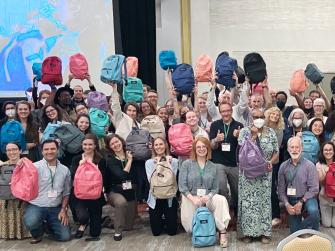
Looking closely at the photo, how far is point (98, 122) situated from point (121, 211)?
994mm

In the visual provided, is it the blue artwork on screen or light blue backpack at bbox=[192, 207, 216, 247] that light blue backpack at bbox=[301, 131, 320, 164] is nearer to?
light blue backpack at bbox=[192, 207, 216, 247]

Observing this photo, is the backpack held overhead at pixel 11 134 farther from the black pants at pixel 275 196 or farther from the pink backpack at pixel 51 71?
the black pants at pixel 275 196

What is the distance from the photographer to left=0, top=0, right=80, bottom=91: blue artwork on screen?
7461 millimetres

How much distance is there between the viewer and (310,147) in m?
4.87

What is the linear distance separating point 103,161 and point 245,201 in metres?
1.48

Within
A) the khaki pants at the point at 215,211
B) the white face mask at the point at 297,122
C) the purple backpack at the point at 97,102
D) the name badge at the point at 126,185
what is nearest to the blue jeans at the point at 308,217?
the khaki pants at the point at 215,211

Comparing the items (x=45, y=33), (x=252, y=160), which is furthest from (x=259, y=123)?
(x=45, y=33)

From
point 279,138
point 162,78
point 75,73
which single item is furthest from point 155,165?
point 162,78

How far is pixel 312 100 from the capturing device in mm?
5965

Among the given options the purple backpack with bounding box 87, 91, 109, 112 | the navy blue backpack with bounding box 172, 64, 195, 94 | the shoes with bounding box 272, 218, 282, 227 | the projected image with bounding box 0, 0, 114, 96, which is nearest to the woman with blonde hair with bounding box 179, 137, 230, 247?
the shoes with bounding box 272, 218, 282, 227

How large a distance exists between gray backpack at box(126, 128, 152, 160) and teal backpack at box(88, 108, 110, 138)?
29 cm

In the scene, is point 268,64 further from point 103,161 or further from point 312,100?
point 103,161

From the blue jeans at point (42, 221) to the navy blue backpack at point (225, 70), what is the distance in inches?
89.7

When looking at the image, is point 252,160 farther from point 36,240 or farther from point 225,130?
point 36,240
